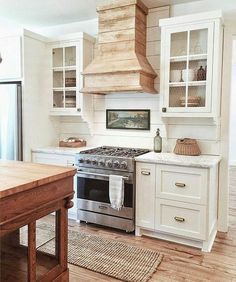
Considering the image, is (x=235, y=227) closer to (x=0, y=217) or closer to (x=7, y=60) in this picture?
(x=0, y=217)

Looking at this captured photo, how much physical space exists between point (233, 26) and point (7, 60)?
275cm

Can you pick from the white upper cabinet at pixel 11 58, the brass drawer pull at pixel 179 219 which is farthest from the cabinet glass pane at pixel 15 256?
the white upper cabinet at pixel 11 58

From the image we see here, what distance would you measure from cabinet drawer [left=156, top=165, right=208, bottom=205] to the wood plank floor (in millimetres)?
505

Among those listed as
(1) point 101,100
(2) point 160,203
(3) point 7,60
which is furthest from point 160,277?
(3) point 7,60

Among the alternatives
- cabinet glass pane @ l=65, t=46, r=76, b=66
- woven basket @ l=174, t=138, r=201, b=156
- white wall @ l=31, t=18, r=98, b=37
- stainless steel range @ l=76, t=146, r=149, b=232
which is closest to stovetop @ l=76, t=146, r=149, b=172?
stainless steel range @ l=76, t=146, r=149, b=232

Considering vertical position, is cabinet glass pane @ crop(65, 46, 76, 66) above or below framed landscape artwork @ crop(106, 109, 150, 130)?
above

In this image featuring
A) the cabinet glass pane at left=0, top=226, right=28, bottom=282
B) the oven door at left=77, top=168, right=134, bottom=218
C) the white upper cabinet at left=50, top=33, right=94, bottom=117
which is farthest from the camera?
the white upper cabinet at left=50, top=33, right=94, bottom=117

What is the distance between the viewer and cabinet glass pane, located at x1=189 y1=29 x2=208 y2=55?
2.94m

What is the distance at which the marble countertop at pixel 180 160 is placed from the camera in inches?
107

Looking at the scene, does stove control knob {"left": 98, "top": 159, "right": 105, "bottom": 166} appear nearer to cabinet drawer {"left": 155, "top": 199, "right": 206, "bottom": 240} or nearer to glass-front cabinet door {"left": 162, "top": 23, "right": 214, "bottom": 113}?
cabinet drawer {"left": 155, "top": 199, "right": 206, "bottom": 240}

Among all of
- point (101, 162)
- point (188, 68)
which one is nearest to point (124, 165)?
point (101, 162)

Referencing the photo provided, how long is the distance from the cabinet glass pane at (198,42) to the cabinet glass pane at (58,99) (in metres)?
1.79

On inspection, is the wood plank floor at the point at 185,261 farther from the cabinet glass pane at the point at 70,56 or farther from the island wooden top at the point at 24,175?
the cabinet glass pane at the point at 70,56

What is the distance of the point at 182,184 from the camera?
2816mm
